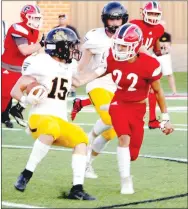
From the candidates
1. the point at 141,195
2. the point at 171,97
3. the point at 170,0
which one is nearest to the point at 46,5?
the point at 170,0

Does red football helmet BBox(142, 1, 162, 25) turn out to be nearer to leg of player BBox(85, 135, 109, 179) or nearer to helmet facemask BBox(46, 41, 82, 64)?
leg of player BBox(85, 135, 109, 179)

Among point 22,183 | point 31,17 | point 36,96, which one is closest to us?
point 36,96

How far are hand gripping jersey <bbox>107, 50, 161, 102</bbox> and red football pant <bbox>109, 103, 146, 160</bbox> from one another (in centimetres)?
8

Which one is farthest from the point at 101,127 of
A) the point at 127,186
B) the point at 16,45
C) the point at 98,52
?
the point at 16,45

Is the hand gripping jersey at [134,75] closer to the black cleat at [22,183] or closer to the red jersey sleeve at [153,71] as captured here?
the red jersey sleeve at [153,71]

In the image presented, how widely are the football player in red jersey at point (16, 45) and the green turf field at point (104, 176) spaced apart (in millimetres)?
650

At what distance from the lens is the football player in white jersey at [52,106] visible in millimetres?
8992

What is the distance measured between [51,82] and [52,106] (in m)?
0.22

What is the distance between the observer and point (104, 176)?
1053 cm

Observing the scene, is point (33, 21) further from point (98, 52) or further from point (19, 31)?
point (98, 52)

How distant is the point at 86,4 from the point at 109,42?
59.3 feet

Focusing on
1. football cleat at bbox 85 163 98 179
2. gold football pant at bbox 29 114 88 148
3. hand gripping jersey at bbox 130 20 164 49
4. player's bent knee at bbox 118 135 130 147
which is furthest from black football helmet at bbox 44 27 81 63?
hand gripping jersey at bbox 130 20 164 49

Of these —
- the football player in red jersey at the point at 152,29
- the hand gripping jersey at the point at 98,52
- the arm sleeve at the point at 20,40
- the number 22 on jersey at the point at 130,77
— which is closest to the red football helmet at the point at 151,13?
the football player in red jersey at the point at 152,29

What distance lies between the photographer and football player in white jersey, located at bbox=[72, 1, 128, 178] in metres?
10.5
